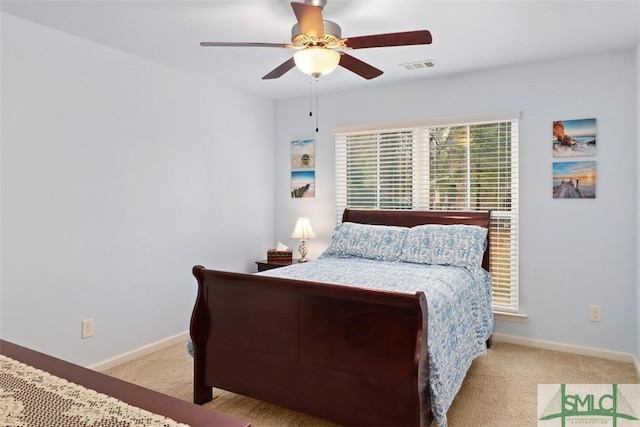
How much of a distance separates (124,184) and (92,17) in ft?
3.86

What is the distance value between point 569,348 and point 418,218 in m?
1.59

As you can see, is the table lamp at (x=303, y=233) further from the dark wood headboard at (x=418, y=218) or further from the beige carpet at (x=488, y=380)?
the beige carpet at (x=488, y=380)

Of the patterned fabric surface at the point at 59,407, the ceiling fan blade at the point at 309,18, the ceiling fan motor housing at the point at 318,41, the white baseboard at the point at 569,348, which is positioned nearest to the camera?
the patterned fabric surface at the point at 59,407

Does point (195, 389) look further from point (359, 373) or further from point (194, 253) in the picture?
point (194, 253)

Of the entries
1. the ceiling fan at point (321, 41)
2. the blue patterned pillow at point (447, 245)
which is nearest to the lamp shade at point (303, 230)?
the blue patterned pillow at point (447, 245)

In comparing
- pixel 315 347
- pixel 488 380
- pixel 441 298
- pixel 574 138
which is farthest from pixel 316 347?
pixel 574 138

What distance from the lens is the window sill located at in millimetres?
3627

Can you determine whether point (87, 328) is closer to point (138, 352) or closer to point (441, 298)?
point (138, 352)

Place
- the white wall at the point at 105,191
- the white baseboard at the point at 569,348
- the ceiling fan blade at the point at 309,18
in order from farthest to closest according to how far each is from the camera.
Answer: the white baseboard at the point at 569,348 → the white wall at the point at 105,191 → the ceiling fan blade at the point at 309,18

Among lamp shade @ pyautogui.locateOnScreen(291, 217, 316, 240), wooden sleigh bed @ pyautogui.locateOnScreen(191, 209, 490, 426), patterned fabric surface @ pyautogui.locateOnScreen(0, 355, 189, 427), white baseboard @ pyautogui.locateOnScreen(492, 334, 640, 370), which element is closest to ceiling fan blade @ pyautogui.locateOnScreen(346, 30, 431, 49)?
wooden sleigh bed @ pyautogui.locateOnScreen(191, 209, 490, 426)

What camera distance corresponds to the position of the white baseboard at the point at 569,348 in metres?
3.25

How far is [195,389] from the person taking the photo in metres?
2.59

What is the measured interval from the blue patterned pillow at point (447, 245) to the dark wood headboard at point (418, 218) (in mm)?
133

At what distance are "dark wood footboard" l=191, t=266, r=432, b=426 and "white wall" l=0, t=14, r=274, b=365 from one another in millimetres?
1034
